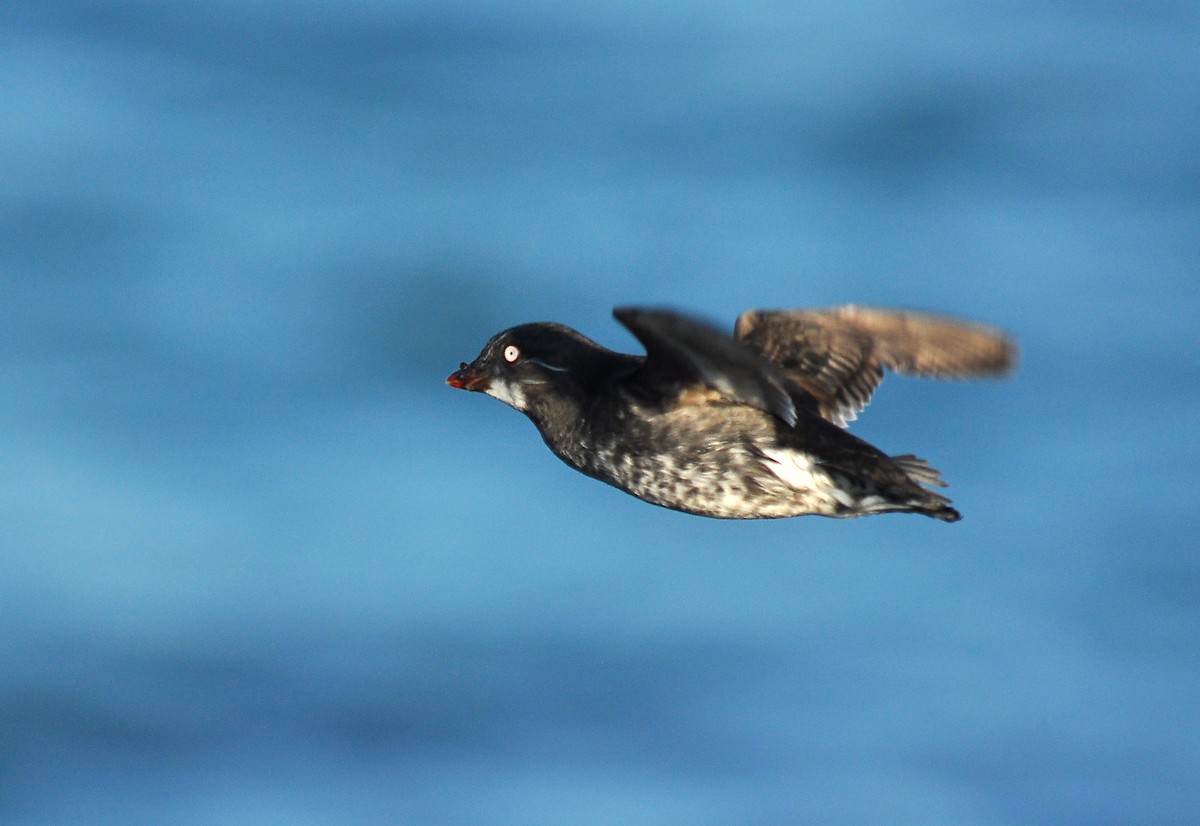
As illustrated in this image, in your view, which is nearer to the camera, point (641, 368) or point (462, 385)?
point (641, 368)

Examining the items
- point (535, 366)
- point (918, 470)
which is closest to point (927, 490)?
point (918, 470)

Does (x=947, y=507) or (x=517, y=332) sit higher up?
(x=517, y=332)

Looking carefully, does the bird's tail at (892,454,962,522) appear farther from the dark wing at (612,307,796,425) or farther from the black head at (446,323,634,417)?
the black head at (446,323,634,417)

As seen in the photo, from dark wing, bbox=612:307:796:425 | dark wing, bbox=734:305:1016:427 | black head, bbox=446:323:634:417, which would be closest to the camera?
dark wing, bbox=612:307:796:425

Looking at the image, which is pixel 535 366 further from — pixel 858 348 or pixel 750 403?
pixel 858 348

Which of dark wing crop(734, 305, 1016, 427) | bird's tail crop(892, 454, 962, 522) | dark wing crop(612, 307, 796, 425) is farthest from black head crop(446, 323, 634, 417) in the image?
bird's tail crop(892, 454, 962, 522)

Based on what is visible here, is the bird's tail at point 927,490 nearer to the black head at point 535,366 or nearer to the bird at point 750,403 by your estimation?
the bird at point 750,403

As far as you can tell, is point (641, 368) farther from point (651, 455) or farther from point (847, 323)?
point (847, 323)

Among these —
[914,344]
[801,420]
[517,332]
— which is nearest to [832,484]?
[801,420]
